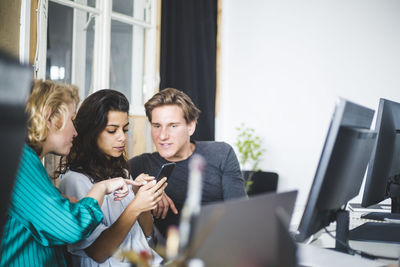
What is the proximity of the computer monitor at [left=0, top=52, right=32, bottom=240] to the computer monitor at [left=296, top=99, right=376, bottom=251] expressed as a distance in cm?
71

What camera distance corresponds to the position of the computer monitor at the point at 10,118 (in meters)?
0.61

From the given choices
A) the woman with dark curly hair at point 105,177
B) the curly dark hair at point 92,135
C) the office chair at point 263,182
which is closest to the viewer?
the woman with dark curly hair at point 105,177

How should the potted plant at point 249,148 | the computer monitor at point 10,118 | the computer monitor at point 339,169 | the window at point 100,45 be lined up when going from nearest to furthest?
the computer monitor at point 10,118, the computer monitor at point 339,169, the window at point 100,45, the potted plant at point 249,148

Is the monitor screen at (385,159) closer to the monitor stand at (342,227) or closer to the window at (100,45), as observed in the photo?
the monitor stand at (342,227)

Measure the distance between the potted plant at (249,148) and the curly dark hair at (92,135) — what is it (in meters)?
2.39

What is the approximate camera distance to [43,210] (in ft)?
3.77

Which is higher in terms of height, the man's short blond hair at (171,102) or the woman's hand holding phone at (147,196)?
the man's short blond hair at (171,102)

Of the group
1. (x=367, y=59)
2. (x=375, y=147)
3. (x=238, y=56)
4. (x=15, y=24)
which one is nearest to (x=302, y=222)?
(x=375, y=147)

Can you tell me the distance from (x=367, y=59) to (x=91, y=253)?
3026 millimetres

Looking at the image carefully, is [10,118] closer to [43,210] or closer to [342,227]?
[43,210]

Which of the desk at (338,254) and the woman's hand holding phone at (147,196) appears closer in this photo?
the desk at (338,254)

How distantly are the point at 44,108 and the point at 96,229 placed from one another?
0.50 m

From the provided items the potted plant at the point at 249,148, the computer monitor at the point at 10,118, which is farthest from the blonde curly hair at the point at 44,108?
the potted plant at the point at 249,148

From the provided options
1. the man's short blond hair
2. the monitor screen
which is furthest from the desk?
the man's short blond hair
